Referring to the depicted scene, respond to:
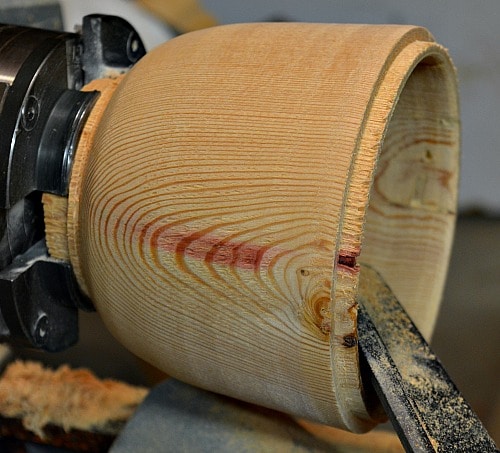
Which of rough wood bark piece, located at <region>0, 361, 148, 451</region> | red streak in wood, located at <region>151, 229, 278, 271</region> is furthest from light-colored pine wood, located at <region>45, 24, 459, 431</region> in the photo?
rough wood bark piece, located at <region>0, 361, 148, 451</region>

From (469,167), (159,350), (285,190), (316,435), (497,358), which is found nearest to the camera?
(285,190)

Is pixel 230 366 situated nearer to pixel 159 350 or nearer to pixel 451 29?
pixel 159 350

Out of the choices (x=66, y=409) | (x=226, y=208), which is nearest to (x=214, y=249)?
(x=226, y=208)

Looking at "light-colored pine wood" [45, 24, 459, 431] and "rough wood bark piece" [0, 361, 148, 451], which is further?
"rough wood bark piece" [0, 361, 148, 451]

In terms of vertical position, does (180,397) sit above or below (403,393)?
below

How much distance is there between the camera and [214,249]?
0.65 m

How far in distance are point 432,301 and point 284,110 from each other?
49 centimetres

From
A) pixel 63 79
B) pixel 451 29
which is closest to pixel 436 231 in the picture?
pixel 63 79

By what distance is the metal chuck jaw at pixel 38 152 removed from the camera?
2.38ft

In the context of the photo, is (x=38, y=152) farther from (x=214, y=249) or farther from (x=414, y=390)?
(x=414, y=390)

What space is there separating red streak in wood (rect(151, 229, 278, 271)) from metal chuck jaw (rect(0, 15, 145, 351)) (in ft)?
0.52

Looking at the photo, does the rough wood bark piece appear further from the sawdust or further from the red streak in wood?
the red streak in wood

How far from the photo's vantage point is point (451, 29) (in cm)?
195

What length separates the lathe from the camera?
62 centimetres
